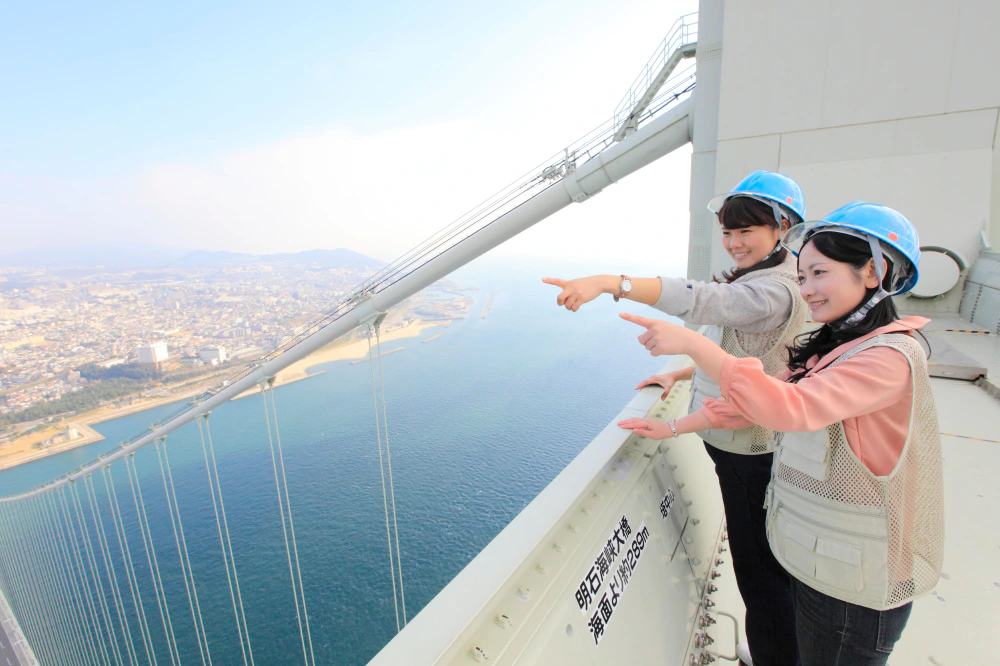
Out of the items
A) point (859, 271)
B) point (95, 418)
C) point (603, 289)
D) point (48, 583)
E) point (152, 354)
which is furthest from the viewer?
point (152, 354)

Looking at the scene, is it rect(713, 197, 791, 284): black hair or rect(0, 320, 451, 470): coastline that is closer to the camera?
rect(713, 197, 791, 284): black hair

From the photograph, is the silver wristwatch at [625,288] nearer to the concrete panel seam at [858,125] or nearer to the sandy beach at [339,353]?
the concrete panel seam at [858,125]

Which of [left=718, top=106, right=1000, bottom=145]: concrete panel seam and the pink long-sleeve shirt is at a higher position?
[left=718, top=106, right=1000, bottom=145]: concrete panel seam

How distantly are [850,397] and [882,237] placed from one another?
0.27 m

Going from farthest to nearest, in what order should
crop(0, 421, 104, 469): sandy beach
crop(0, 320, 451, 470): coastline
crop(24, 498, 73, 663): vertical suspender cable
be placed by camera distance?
crop(0, 320, 451, 470): coastline
crop(0, 421, 104, 469): sandy beach
crop(24, 498, 73, 663): vertical suspender cable

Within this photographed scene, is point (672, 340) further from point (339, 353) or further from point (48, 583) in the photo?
point (339, 353)

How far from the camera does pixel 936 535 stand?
0.69 m

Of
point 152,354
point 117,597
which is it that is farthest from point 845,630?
point 152,354

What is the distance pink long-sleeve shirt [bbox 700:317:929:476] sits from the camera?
0.58 meters

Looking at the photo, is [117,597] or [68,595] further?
[68,595]

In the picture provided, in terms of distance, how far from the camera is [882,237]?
0.65 m

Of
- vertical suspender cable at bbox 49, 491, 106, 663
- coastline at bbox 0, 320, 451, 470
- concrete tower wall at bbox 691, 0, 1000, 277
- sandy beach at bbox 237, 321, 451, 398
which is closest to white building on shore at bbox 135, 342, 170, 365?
coastline at bbox 0, 320, 451, 470

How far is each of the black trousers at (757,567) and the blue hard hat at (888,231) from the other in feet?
1.94

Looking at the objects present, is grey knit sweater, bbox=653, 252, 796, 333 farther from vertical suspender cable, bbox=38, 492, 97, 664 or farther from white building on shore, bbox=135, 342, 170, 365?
white building on shore, bbox=135, 342, 170, 365
